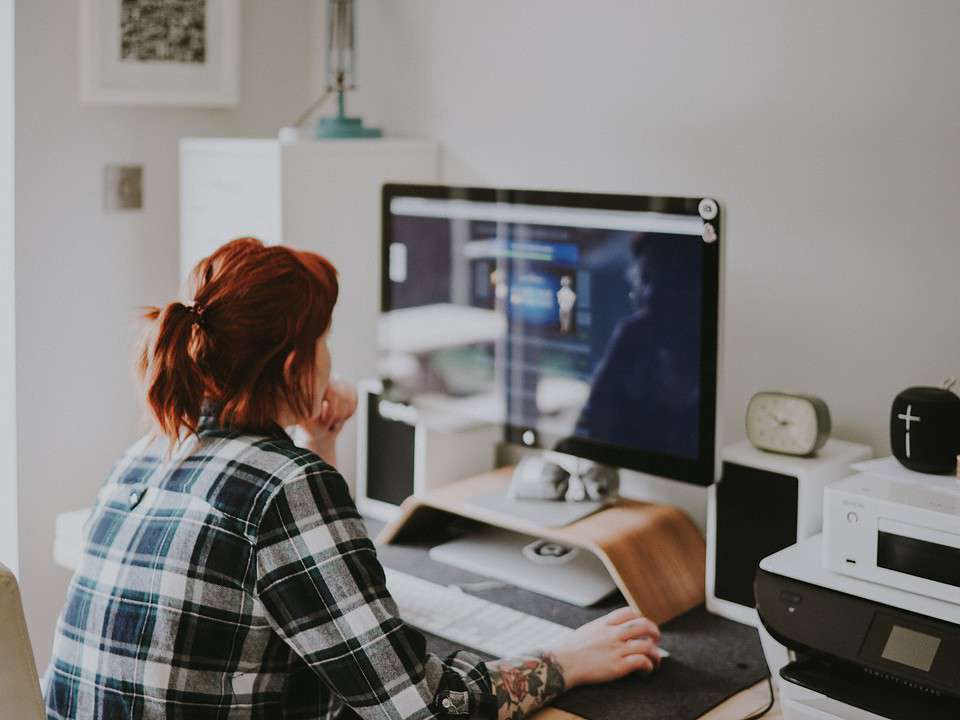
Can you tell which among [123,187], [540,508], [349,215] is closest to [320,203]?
[349,215]

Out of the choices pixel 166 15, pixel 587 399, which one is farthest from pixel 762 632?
pixel 166 15

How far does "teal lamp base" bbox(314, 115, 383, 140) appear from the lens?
2.45 m

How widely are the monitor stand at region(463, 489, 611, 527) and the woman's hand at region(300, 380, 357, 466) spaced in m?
0.30

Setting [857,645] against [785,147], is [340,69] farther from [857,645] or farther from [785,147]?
[857,645]

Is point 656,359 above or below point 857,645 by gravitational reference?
above

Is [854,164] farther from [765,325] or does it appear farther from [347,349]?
[347,349]

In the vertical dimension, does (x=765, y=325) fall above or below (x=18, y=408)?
above

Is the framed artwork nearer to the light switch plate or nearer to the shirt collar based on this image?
the light switch plate

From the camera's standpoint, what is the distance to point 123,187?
8.24 ft

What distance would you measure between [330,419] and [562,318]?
401 millimetres

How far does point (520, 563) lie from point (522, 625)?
252 mm

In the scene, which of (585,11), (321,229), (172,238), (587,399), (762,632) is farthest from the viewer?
(172,238)

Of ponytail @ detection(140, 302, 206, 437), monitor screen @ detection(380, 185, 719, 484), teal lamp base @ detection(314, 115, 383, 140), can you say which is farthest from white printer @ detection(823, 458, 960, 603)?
teal lamp base @ detection(314, 115, 383, 140)

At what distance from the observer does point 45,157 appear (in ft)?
7.81
